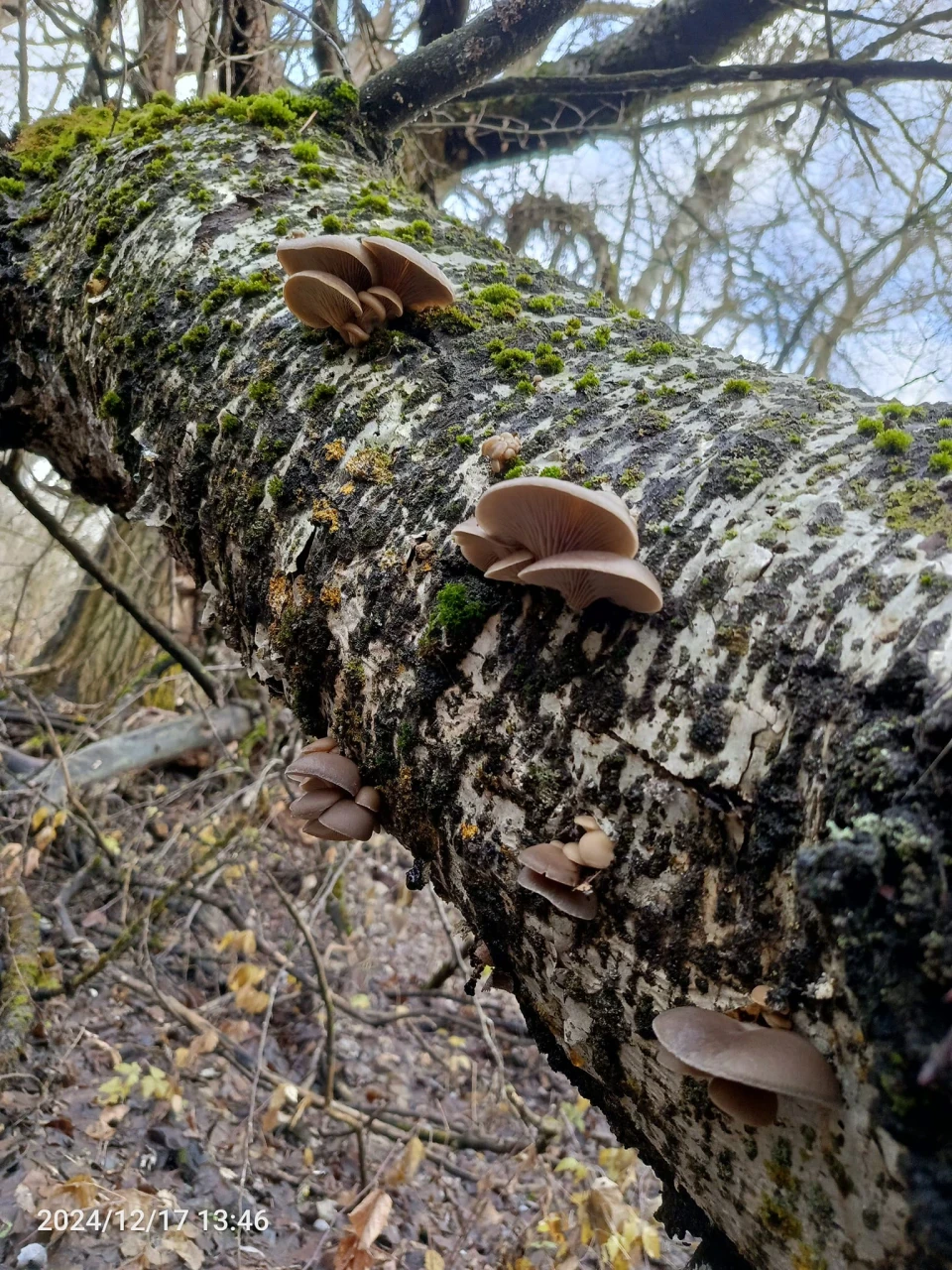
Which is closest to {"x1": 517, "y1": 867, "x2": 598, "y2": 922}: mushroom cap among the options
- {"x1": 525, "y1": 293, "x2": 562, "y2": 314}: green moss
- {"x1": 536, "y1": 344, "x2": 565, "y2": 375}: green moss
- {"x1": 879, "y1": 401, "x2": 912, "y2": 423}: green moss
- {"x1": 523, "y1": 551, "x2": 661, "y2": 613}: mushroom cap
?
{"x1": 523, "y1": 551, "x2": 661, "y2": 613}: mushroom cap

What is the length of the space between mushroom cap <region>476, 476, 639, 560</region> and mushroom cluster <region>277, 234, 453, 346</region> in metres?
0.81

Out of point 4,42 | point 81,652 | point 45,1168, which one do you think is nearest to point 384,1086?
point 45,1168

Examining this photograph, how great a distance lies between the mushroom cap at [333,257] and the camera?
180 centimetres

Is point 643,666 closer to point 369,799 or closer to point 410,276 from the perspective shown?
point 369,799

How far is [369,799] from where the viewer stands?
65.3 inches

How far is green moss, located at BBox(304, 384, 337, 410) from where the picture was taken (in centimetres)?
185

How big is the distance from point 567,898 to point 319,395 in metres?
1.28

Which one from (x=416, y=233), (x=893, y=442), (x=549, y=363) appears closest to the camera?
(x=893, y=442)

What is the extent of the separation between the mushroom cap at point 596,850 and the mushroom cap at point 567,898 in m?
0.06

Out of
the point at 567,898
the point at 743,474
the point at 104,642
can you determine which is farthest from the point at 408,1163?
the point at 104,642

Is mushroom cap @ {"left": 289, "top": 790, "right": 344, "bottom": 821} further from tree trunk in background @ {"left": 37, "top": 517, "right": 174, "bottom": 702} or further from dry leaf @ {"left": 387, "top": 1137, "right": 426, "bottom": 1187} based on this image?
tree trunk in background @ {"left": 37, "top": 517, "right": 174, "bottom": 702}

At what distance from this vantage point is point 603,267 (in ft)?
22.4

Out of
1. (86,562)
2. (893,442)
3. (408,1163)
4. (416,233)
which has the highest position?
(416,233)

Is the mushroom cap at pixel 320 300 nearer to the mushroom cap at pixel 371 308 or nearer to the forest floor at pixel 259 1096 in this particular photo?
the mushroom cap at pixel 371 308
